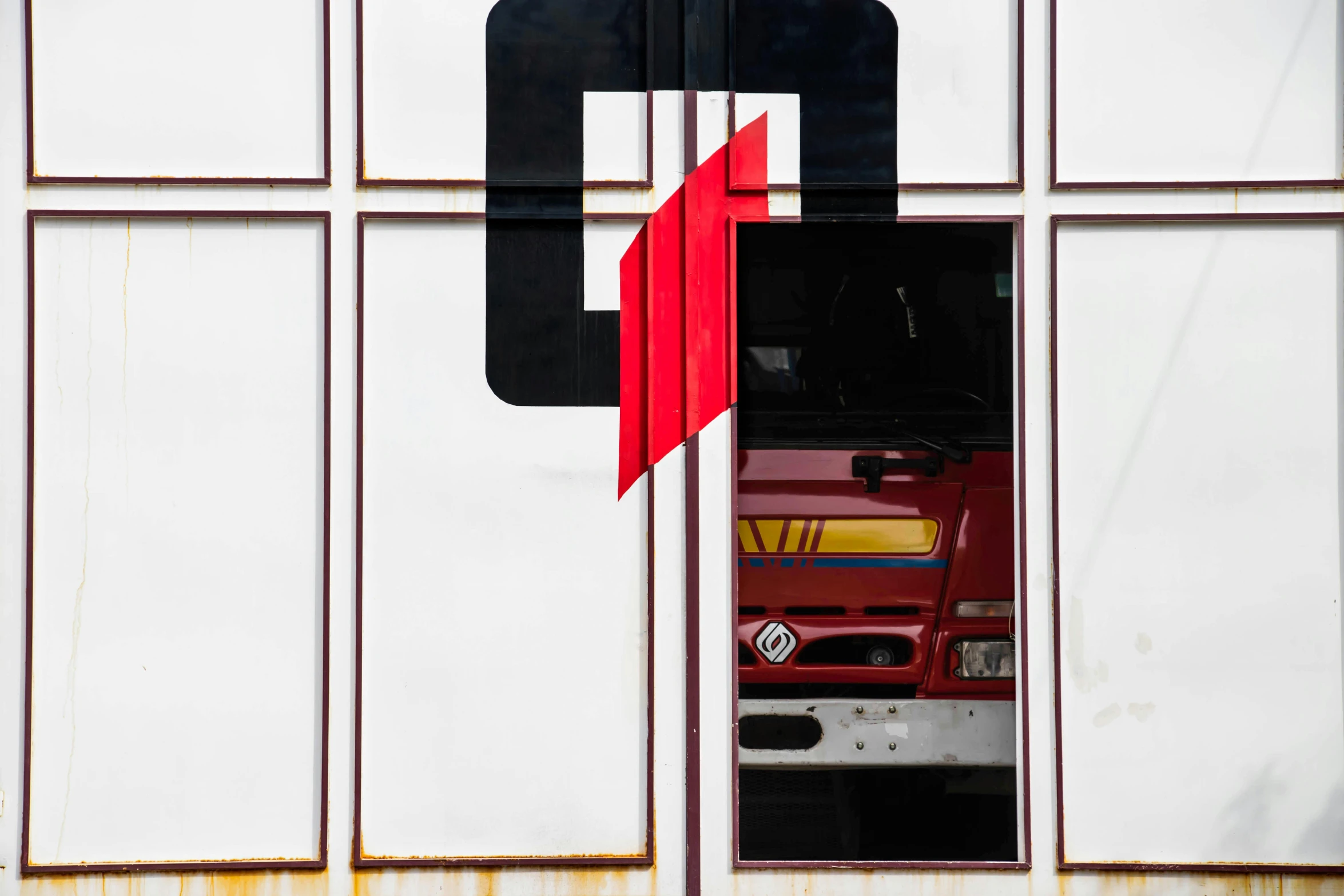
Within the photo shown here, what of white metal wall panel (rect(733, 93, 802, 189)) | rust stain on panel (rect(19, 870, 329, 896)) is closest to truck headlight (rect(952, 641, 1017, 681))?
white metal wall panel (rect(733, 93, 802, 189))

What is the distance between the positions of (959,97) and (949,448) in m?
1.08

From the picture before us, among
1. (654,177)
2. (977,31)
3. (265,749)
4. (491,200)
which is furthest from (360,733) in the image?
(977,31)

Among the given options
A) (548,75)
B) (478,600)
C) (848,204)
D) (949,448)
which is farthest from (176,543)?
(949,448)

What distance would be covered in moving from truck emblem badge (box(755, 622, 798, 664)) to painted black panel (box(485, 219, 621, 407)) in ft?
3.08

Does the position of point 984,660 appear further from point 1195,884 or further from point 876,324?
point 876,324

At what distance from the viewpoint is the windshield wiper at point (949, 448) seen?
332 cm

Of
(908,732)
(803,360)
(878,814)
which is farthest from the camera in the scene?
(803,360)

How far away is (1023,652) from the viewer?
9.59 feet

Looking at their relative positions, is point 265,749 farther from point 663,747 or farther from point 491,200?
point 491,200

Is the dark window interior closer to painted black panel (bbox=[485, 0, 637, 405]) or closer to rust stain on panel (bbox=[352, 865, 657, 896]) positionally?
rust stain on panel (bbox=[352, 865, 657, 896])

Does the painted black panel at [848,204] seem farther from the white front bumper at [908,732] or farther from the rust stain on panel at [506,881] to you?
the rust stain on panel at [506,881]

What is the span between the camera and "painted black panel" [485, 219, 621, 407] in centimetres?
290

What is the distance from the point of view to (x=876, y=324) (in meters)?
3.98

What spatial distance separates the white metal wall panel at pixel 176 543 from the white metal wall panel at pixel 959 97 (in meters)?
1.73
